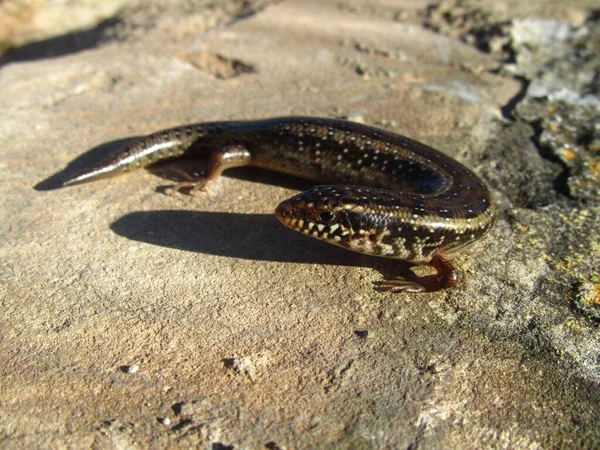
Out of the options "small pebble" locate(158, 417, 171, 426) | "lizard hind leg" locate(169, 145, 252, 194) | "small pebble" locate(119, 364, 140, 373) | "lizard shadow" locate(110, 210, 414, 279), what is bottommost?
"small pebble" locate(158, 417, 171, 426)

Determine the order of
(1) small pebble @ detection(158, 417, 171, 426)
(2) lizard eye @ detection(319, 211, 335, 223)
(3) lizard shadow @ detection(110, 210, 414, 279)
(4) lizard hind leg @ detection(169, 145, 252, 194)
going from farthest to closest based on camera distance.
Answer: (4) lizard hind leg @ detection(169, 145, 252, 194) < (3) lizard shadow @ detection(110, 210, 414, 279) < (2) lizard eye @ detection(319, 211, 335, 223) < (1) small pebble @ detection(158, 417, 171, 426)

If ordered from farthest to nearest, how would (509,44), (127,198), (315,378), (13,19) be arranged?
(13,19), (509,44), (127,198), (315,378)

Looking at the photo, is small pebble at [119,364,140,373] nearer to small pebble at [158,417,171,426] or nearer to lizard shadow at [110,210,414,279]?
small pebble at [158,417,171,426]

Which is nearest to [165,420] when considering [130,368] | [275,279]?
[130,368]

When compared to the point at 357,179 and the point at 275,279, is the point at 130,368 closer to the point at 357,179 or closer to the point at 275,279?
the point at 275,279

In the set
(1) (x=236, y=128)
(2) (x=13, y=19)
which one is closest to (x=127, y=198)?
(1) (x=236, y=128)

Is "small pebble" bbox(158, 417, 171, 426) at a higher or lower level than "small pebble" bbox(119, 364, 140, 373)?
lower

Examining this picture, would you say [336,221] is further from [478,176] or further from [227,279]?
[478,176]

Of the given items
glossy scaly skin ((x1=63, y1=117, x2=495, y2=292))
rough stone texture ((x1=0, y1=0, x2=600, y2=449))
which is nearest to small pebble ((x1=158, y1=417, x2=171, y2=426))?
rough stone texture ((x1=0, y1=0, x2=600, y2=449))
